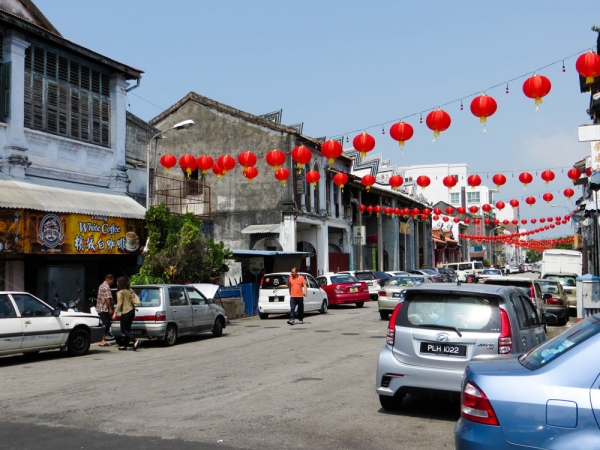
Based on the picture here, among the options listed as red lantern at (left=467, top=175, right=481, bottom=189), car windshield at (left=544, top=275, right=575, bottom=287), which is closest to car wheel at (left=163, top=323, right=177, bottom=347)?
car windshield at (left=544, top=275, right=575, bottom=287)

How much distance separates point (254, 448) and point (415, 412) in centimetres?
256

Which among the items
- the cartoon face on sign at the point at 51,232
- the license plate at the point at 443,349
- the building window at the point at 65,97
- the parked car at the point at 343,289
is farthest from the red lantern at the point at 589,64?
the parked car at the point at 343,289

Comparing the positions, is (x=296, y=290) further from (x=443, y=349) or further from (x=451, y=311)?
(x=443, y=349)

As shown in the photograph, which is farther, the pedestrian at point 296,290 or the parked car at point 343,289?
the parked car at point 343,289

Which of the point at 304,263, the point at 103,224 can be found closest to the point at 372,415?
the point at 103,224

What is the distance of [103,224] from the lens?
20.6m

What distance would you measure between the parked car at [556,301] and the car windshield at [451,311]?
43.9 ft

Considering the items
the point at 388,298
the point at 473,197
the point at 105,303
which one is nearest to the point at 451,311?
the point at 105,303

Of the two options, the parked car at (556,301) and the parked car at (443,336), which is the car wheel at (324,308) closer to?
the parked car at (556,301)

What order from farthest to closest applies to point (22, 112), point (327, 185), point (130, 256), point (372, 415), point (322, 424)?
point (327, 185) → point (130, 256) → point (22, 112) → point (372, 415) → point (322, 424)

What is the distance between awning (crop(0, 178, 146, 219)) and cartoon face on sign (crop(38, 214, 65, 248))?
1.04 feet

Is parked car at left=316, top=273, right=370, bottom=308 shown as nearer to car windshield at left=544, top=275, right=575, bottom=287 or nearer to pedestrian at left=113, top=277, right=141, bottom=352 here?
car windshield at left=544, top=275, right=575, bottom=287

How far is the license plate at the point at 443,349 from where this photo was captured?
7441 millimetres

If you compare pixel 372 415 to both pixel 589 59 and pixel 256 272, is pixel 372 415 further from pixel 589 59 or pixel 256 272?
pixel 256 272
